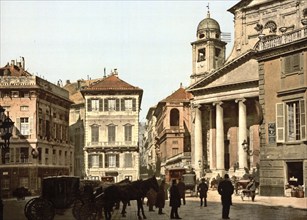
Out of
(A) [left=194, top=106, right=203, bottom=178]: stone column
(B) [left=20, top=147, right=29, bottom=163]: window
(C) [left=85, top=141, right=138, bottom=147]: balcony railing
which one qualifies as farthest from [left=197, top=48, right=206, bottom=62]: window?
(B) [left=20, top=147, right=29, bottom=163]: window

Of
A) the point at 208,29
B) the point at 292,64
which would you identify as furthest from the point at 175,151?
the point at 292,64

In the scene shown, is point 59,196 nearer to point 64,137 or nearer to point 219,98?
point 219,98

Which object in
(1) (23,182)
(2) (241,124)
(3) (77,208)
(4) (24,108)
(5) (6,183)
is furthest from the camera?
(4) (24,108)

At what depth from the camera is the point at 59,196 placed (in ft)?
62.8

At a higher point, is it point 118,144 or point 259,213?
point 118,144

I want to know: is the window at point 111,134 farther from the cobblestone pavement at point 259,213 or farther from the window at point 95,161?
the cobblestone pavement at point 259,213

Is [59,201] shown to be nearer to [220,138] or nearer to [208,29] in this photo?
[220,138]

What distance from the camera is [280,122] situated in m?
28.2

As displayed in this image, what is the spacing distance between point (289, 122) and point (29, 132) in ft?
93.4

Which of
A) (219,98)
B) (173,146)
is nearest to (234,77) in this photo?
(219,98)

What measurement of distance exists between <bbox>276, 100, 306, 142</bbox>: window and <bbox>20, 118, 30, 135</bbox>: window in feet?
91.8

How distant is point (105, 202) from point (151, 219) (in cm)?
195

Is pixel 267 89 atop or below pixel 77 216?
→ atop

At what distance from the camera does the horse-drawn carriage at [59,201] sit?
17125 mm
